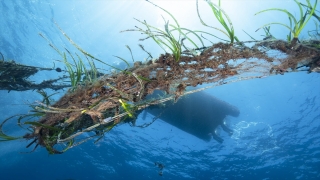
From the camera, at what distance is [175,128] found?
26.4 m

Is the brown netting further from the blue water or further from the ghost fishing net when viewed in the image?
the blue water

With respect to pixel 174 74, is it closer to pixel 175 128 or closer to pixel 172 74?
pixel 172 74

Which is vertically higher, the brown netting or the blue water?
the blue water

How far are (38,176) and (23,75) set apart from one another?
4260 centimetres

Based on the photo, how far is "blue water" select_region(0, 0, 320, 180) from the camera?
71.9 feet

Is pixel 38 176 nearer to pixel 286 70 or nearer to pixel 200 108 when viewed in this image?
pixel 200 108

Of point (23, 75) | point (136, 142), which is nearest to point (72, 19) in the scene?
point (136, 142)

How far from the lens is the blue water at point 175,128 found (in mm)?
21922

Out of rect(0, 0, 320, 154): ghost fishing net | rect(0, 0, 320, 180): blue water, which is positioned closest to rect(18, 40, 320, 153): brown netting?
rect(0, 0, 320, 154): ghost fishing net

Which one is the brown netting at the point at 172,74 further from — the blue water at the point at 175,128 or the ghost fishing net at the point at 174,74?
the blue water at the point at 175,128

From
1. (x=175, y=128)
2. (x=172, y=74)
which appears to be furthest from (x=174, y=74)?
(x=175, y=128)

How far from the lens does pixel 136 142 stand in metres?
29.4

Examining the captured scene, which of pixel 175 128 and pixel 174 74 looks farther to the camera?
pixel 175 128

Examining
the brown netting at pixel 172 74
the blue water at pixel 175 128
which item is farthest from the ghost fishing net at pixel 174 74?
the blue water at pixel 175 128
